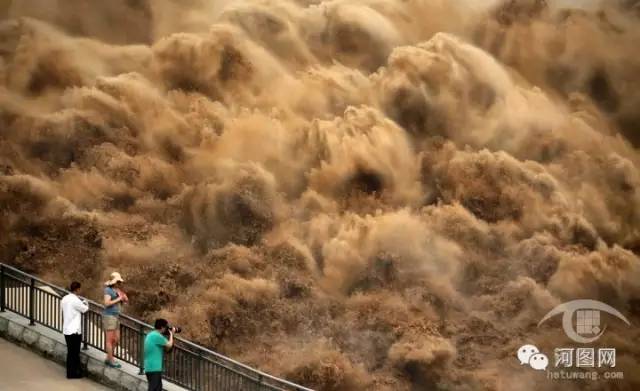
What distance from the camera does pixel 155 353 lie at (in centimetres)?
959

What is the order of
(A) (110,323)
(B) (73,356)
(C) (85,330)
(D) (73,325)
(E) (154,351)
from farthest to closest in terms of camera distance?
(C) (85,330) → (A) (110,323) → (B) (73,356) → (D) (73,325) → (E) (154,351)

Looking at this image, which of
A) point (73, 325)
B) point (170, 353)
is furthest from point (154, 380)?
point (73, 325)

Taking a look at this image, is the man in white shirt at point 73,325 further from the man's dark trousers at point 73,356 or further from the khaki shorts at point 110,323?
the khaki shorts at point 110,323

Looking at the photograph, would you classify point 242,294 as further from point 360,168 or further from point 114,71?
point 114,71

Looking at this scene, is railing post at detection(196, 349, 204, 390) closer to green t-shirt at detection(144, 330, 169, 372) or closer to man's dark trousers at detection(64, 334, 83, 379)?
green t-shirt at detection(144, 330, 169, 372)

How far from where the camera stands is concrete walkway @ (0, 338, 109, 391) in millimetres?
10258

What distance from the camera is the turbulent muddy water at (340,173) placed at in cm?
1334

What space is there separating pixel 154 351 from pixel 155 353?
24 mm

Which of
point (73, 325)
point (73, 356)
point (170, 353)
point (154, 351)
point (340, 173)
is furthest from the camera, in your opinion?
point (340, 173)

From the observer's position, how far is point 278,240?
13.8 m

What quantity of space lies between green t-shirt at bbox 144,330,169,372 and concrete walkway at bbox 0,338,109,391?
41.9 inches

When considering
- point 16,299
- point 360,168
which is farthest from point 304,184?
point 16,299

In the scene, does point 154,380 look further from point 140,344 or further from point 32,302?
point 32,302

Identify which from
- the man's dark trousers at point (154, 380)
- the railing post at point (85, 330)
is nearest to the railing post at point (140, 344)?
the railing post at point (85, 330)
